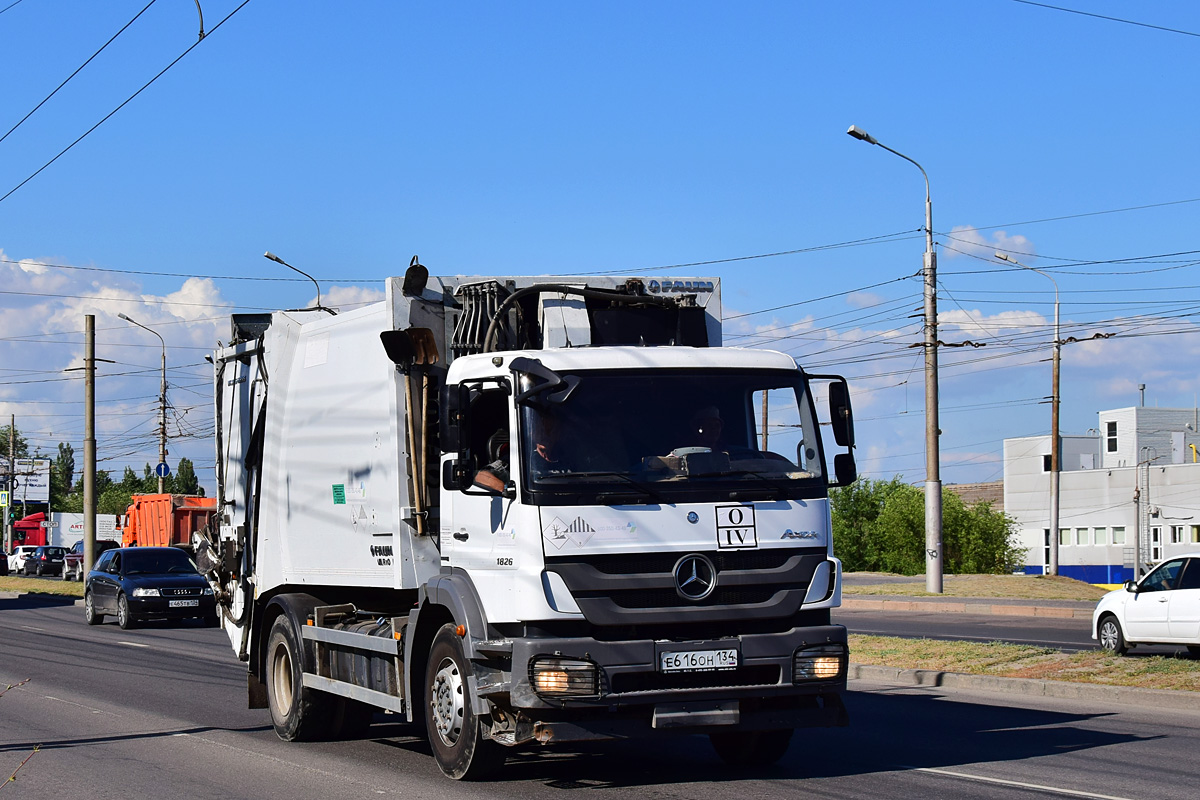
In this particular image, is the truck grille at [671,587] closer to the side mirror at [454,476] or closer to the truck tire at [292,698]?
the side mirror at [454,476]

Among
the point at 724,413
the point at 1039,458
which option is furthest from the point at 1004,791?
the point at 1039,458

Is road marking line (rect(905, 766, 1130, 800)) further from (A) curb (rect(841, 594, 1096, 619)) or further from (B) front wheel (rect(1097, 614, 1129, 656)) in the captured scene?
(A) curb (rect(841, 594, 1096, 619))

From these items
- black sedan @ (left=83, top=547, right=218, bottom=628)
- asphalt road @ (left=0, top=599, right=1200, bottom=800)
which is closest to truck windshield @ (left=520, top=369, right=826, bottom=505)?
asphalt road @ (left=0, top=599, right=1200, bottom=800)

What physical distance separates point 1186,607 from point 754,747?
10297mm

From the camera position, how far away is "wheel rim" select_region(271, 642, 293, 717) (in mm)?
11062

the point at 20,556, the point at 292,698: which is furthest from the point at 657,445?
the point at 20,556

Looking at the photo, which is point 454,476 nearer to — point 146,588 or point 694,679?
point 694,679

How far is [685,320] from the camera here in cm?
966

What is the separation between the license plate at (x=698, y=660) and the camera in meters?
7.95

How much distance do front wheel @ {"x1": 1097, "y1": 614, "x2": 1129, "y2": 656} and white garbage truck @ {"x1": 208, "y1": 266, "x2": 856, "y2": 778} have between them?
35.2 feet

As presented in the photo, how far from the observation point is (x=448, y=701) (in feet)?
28.3

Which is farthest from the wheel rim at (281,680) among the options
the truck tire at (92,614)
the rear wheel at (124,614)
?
the truck tire at (92,614)

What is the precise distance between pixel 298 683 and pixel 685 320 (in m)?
4.24

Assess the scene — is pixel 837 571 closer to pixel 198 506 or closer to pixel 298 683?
pixel 298 683
